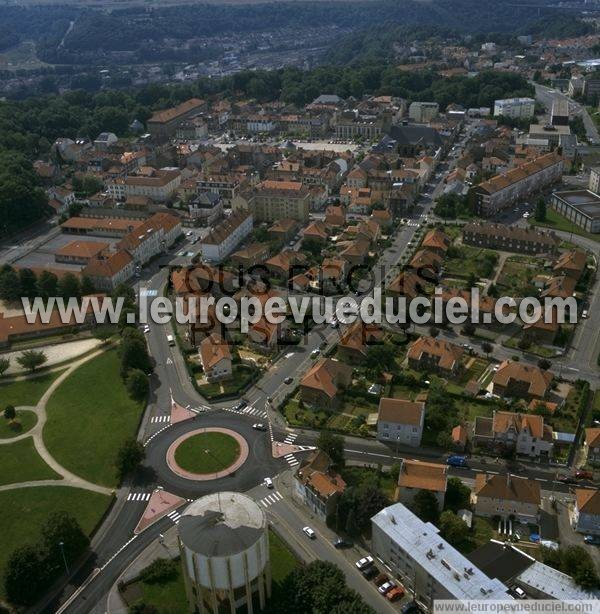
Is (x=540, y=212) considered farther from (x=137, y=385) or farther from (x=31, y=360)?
(x=31, y=360)

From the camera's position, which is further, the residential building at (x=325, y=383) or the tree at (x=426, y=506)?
the residential building at (x=325, y=383)

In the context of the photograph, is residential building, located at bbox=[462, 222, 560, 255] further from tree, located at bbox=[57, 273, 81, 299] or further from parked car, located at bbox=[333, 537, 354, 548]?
parked car, located at bbox=[333, 537, 354, 548]

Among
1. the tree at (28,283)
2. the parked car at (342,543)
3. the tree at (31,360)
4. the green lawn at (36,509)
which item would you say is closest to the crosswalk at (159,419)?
the green lawn at (36,509)

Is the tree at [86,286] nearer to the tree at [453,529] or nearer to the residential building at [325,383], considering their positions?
the residential building at [325,383]

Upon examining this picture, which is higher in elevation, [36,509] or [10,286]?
[10,286]

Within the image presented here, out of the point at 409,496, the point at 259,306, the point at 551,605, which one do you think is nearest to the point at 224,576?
the point at 409,496

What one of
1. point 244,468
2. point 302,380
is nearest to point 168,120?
point 302,380
